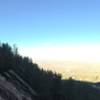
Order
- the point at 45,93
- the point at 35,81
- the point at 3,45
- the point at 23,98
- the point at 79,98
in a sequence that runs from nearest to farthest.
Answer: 1. the point at 23,98
2. the point at 45,93
3. the point at 35,81
4. the point at 79,98
5. the point at 3,45

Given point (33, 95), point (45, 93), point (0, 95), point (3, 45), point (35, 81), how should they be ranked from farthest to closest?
point (3, 45), point (35, 81), point (45, 93), point (33, 95), point (0, 95)

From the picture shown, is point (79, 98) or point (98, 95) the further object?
point (98, 95)

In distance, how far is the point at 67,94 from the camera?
2768 inches

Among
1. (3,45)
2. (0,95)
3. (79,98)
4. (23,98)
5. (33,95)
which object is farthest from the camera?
(3,45)

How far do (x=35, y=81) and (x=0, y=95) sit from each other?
1097 inches

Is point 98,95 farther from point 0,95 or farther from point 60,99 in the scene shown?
point 0,95

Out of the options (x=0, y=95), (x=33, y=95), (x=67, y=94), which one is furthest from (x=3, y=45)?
(x=0, y=95)

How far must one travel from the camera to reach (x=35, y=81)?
6900 cm

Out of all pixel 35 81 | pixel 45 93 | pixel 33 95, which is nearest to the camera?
pixel 33 95

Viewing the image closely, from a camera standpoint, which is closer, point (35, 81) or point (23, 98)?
point (23, 98)

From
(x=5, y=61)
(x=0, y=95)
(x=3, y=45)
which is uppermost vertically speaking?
(x=3, y=45)

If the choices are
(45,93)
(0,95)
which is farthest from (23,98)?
(45,93)

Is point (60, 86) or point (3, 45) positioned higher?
point (3, 45)

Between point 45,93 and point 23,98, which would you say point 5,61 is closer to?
point 45,93
